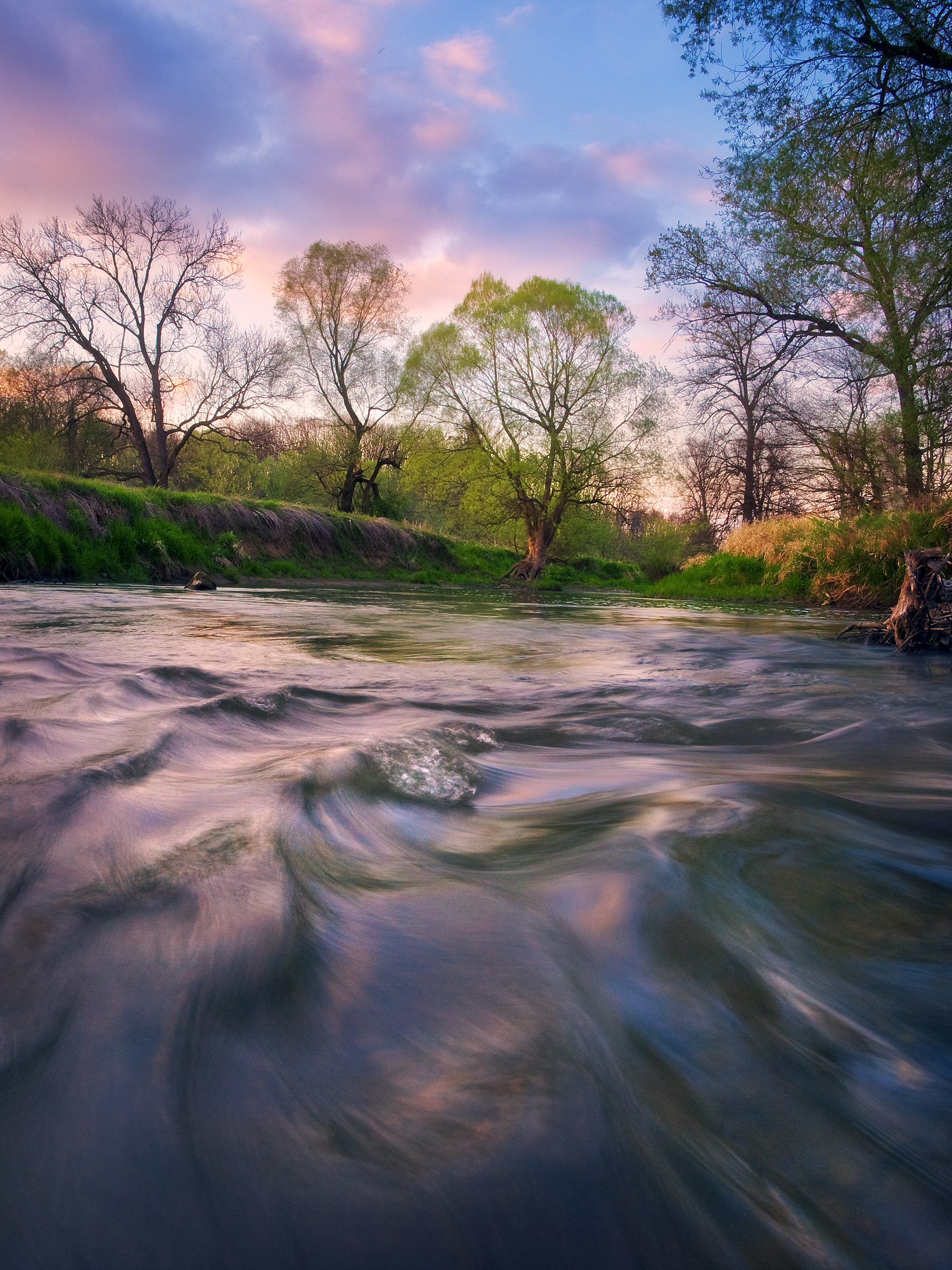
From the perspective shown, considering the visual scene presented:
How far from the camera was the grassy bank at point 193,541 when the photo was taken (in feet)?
31.9

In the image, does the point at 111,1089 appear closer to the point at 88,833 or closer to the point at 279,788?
the point at 88,833

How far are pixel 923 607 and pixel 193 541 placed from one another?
12358 mm

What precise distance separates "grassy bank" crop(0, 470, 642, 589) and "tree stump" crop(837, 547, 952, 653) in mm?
10404

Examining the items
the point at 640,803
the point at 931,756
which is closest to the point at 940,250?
the point at 931,756

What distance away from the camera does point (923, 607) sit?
15.8ft

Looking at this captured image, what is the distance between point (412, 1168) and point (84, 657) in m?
3.32

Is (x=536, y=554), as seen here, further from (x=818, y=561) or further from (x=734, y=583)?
(x=818, y=561)

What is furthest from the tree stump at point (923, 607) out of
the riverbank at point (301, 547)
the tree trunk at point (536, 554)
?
the tree trunk at point (536, 554)

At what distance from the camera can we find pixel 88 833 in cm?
121

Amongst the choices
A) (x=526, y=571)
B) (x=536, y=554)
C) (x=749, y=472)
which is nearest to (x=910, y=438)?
(x=749, y=472)

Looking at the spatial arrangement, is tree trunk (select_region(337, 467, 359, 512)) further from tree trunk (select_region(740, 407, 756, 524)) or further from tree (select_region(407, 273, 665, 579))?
tree trunk (select_region(740, 407, 756, 524))

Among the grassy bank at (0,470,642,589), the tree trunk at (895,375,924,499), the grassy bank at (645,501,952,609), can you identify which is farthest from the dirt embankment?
the tree trunk at (895,375,924,499)

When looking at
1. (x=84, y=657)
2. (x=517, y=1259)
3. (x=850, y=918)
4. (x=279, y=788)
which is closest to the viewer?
(x=517, y=1259)

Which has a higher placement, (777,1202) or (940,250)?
(940,250)
